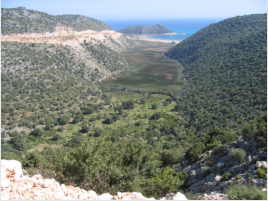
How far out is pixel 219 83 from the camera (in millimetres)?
65938

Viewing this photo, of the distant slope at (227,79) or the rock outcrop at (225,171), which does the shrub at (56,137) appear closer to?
the rock outcrop at (225,171)

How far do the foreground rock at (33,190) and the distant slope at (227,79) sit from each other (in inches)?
1459

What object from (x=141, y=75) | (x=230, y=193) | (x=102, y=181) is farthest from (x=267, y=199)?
(x=141, y=75)

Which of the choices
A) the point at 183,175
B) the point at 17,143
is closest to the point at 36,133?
the point at 17,143

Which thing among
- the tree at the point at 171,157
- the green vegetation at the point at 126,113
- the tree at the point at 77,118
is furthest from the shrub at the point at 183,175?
the tree at the point at 77,118

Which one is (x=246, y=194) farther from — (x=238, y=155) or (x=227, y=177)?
(x=238, y=155)

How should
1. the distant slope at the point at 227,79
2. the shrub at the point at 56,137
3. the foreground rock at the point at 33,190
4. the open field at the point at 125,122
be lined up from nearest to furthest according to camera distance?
the foreground rock at the point at 33,190 → the open field at the point at 125,122 → the shrub at the point at 56,137 → the distant slope at the point at 227,79

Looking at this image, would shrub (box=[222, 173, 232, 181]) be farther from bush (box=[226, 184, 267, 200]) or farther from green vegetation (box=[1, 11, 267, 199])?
bush (box=[226, 184, 267, 200])

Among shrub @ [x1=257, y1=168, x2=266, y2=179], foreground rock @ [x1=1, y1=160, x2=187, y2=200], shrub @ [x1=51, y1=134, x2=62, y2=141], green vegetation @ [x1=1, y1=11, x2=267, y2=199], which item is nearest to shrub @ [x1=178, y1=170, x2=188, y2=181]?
green vegetation @ [x1=1, y1=11, x2=267, y2=199]

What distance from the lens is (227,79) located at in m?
65.2

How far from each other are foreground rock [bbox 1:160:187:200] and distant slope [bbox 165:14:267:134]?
122ft

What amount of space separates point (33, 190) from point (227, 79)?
6839cm

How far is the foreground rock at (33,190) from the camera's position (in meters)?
9.40

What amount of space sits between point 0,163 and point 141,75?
8998 centimetres
